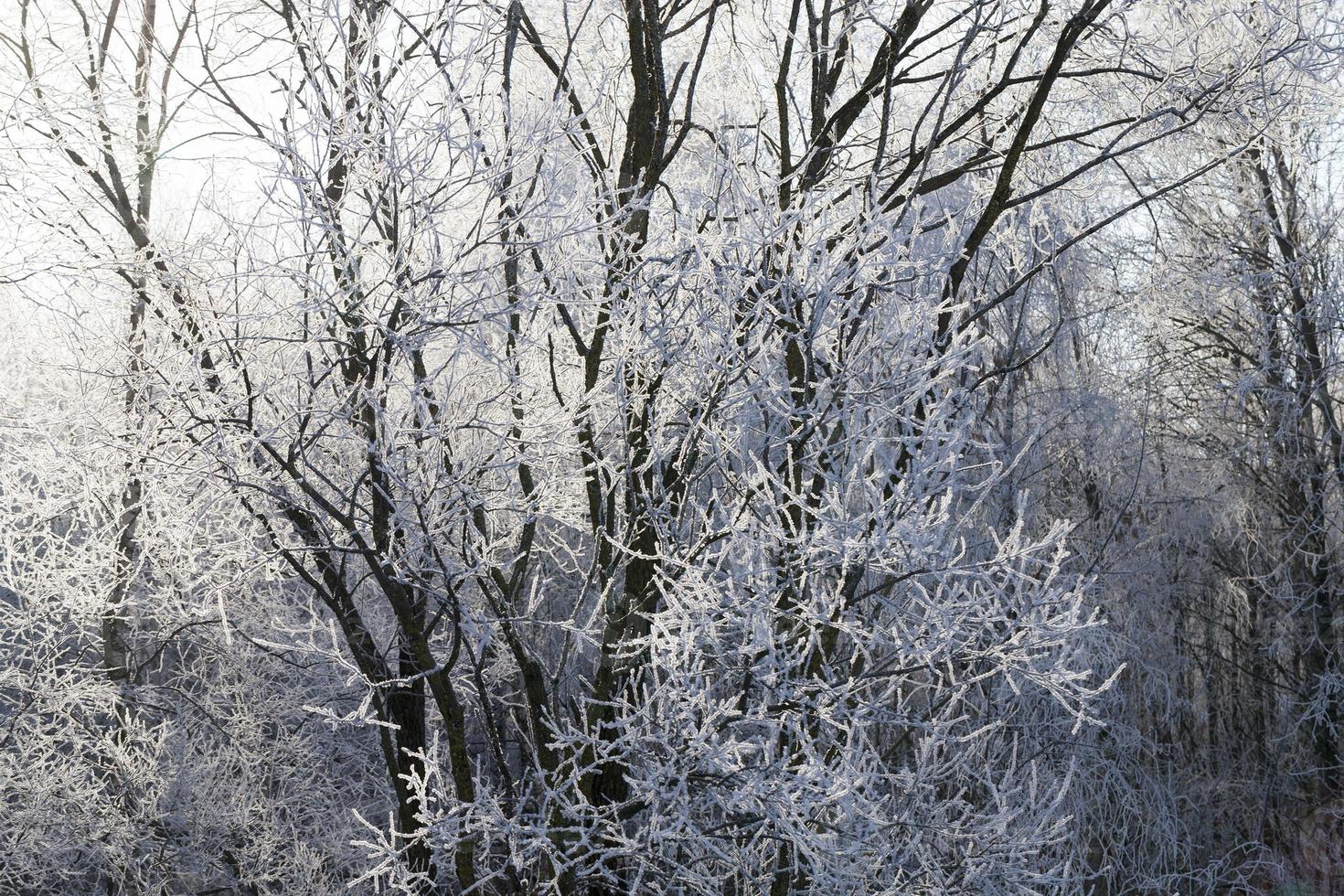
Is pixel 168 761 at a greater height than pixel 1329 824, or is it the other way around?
pixel 168 761

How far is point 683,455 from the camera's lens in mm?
4355

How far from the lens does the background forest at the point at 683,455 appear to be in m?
3.79

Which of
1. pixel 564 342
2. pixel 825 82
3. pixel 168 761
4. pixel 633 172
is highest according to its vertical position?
pixel 825 82

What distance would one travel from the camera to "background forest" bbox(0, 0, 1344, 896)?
3.79 m

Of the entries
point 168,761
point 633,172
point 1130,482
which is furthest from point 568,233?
point 1130,482

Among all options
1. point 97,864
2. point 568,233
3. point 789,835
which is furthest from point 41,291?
point 789,835

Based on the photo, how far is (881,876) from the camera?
452 centimetres

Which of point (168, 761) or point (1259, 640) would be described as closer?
point (168, 761)

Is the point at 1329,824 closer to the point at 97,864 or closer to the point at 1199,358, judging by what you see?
the point at 1199,358

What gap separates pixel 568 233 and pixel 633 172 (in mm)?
1145

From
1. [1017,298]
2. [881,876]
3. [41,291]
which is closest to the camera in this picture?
[881,876]

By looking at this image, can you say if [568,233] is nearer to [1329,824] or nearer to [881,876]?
[881,876]

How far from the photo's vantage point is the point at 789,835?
3.60 metres

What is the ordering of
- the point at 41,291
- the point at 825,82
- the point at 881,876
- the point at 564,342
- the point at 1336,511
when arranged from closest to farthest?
the point at 881,876
the point at 825,82
the point at 564,342
the point at 41,291
the point at 1336,511
